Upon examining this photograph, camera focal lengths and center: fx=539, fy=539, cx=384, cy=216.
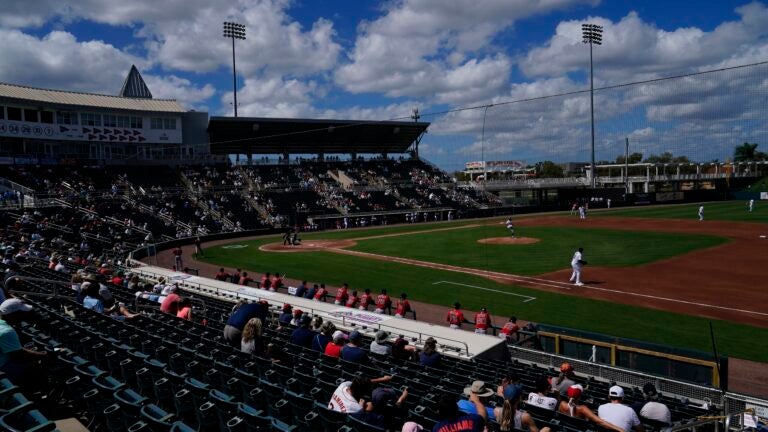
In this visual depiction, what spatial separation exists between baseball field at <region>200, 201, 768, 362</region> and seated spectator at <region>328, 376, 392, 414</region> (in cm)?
1315

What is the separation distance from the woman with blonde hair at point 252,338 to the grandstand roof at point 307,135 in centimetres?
5125

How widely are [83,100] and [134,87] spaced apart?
477 inches

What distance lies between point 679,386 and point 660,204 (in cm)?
6846

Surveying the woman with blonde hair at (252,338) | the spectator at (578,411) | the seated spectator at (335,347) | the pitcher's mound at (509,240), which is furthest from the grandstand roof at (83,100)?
the spectator at (578,411)

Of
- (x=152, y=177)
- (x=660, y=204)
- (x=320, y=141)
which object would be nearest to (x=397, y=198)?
(x=320, y=141)

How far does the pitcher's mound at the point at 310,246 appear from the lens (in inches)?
1559

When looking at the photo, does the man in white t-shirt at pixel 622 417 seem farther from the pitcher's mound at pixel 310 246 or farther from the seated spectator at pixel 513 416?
the pitcher's mound at pixel 310 246

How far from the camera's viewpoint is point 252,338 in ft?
28.2

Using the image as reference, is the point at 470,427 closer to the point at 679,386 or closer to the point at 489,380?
the point at 489,380

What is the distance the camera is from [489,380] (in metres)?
9.72

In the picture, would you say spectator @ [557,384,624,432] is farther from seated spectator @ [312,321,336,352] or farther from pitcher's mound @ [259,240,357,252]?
pitcher's mound @ [259,240,357,252]

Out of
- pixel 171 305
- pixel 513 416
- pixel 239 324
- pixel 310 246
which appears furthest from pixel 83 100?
pixel 513 416

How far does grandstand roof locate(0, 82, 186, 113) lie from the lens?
48.6 metres

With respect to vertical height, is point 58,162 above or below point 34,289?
above
